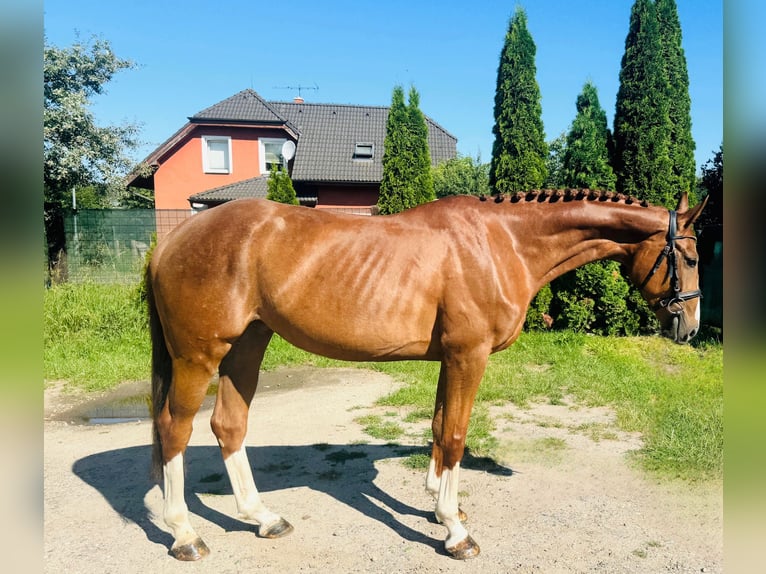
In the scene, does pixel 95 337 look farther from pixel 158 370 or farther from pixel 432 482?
pixel 432 482

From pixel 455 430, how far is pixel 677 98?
842cm

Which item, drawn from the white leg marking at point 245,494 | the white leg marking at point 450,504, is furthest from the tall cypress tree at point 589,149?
the white leg marking at point 245,494

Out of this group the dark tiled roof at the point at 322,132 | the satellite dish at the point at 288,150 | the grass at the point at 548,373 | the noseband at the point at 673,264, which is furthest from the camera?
the satellite dish at the point at 288,150

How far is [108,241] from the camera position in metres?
13.8

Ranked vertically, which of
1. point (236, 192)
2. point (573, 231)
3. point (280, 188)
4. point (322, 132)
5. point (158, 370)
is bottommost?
point (158, 370)

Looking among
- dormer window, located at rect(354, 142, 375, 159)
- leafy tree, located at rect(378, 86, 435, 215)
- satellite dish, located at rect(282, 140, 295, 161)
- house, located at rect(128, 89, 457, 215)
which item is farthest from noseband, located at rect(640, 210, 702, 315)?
dormer window, located at rect(354, 142, 375, 159)

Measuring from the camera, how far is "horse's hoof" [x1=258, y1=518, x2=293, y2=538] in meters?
3.00

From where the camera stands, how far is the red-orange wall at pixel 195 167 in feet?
65.4

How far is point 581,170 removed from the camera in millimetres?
8406

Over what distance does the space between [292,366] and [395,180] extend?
16.3 ft

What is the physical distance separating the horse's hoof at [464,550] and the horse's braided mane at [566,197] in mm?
2097

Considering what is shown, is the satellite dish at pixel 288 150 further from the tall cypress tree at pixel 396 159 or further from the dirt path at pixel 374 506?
the dirt path at pixel 374 506

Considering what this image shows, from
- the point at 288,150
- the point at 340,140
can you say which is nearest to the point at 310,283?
the point at 288,150
